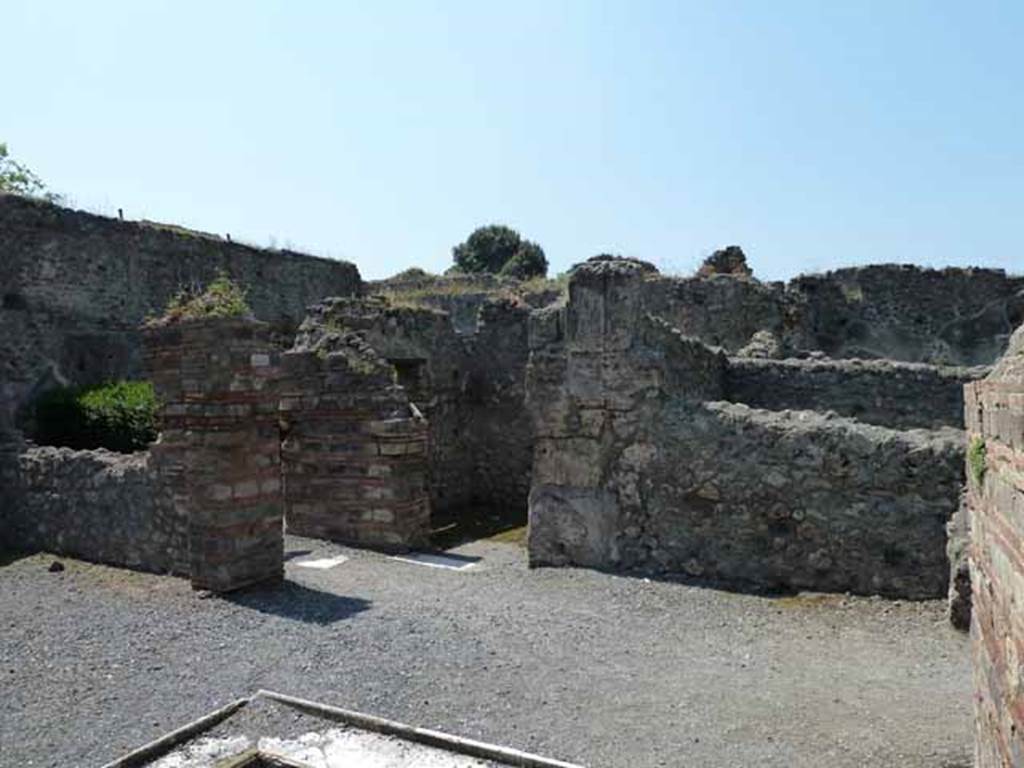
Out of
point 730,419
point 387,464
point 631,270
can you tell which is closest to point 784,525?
point 730,419

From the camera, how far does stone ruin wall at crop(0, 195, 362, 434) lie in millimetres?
15133

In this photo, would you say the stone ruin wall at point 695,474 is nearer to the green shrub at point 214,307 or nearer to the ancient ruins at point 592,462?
the ancient ruins at point 592,462

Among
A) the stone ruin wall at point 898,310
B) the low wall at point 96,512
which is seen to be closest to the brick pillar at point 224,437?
the low wall at point 96,512

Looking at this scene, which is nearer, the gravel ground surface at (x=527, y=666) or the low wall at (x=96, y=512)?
the gravel ground surface at (x=527, y=666)

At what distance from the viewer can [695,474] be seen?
7922 millimetres

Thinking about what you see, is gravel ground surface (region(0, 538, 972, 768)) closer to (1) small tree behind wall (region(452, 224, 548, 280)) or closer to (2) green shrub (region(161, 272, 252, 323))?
(2) green shrub (region(161, 272, 252, 323))

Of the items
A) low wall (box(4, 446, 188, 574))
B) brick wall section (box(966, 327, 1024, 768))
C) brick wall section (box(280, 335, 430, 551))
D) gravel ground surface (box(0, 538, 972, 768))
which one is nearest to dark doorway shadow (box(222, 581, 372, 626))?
gravel ground surface (box(0, 538, 972, 768))

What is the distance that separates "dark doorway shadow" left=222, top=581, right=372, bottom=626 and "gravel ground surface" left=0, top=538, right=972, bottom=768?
1.1 inches

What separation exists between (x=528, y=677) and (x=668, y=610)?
5.97ft

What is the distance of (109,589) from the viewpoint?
8133 millimetres

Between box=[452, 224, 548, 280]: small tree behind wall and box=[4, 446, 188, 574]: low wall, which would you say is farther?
box=[452, 224, 548, 280]: small tree behind wall

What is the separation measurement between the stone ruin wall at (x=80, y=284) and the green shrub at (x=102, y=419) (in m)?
0.66

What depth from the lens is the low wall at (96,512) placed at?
340 inches

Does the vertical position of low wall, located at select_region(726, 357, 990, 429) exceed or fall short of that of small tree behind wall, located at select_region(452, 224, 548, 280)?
it falls short
